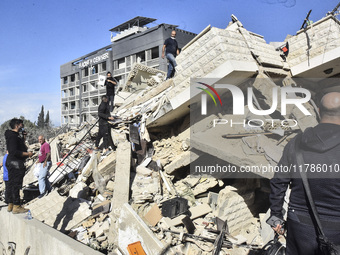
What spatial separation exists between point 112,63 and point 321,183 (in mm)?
39212

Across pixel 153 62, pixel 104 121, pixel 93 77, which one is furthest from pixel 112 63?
pixel 104 121

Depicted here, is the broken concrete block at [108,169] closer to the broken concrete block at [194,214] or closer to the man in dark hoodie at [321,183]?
the broken concrete block at [194,214]

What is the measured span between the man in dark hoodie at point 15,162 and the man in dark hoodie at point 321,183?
4.52m

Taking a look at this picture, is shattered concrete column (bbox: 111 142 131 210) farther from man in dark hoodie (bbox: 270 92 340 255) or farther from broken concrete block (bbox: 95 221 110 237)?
man in dark hoodie (bbox: 270 92 340 255)

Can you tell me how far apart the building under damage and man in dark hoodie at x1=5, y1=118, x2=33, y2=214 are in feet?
2.65

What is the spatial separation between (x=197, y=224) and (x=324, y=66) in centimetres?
521

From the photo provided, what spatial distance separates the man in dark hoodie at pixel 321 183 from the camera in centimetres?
216

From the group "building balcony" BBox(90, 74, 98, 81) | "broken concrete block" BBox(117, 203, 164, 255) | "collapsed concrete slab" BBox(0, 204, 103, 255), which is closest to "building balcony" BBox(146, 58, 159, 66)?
"building balcony" BBox(90, 74, 98, 81)

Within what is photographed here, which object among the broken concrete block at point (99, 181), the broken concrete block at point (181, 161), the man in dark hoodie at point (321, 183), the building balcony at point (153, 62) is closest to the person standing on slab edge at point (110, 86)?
the broken concrete block at point (99, 181)

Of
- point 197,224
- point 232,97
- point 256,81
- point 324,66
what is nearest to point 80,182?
point 197,224

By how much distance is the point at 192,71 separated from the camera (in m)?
6.93

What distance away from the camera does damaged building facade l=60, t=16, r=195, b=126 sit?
105 ft

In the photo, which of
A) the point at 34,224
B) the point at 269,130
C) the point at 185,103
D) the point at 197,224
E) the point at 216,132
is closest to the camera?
the point at 34,224

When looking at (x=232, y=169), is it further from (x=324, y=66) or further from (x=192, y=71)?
(x=324, y=66)
